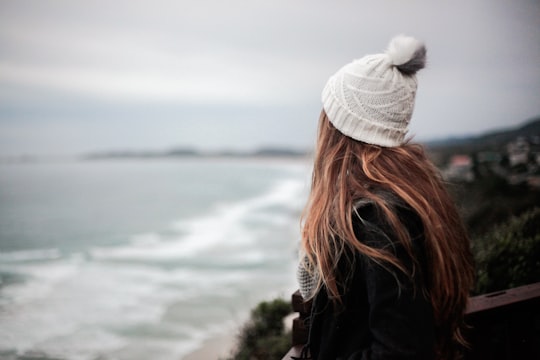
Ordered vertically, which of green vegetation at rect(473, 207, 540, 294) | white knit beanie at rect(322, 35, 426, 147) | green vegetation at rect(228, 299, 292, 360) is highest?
white knit beanie at rect(322, 35, 426, 147)

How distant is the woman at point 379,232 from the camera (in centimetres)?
107

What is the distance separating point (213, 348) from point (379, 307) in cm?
881

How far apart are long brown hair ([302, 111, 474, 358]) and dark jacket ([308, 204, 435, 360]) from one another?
3cm

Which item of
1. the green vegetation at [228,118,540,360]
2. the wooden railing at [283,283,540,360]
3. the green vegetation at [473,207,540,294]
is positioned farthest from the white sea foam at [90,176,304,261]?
the wooden railing at [283,283,540,360]

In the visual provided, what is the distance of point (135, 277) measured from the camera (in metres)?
15.9

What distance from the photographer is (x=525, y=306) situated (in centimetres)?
218

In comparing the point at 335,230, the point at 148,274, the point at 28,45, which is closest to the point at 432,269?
the point at 335,230

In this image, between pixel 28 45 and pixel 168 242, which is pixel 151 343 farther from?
pixel 28 45

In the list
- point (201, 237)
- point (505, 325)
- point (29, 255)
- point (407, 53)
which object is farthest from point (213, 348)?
point (201, 237)

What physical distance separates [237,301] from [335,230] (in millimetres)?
12267

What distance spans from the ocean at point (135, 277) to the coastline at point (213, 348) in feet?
0.80

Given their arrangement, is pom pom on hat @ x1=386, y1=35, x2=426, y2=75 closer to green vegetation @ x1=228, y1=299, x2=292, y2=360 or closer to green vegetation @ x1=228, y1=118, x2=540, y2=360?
green vegetation @ x1=228, y1=118, x2=540, y2=360

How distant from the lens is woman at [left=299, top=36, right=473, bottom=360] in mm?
1070

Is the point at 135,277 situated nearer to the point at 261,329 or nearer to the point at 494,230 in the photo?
the point at 261,329
